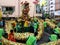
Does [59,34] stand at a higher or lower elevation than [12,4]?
lower

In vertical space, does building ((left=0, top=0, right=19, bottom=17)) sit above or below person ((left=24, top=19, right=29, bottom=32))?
above

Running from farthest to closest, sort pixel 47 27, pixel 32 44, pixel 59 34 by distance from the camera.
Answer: pixel 47 27
pixel 59 34
pixel 32 44

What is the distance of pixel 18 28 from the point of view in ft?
39.0

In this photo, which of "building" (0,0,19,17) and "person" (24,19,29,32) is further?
"building" (0,0,19,17)

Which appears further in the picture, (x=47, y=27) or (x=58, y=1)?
(x=58, y=1)

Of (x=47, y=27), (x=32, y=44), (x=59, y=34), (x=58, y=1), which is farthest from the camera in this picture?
(x=58, y=1)

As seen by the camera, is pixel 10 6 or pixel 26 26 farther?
pixel 10 6

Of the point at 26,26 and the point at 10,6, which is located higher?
the point at 10,6

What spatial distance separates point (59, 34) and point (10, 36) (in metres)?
3.59

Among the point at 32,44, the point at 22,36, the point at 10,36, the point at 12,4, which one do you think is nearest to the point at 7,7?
the point at 12,4

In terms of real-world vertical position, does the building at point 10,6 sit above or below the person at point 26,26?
above

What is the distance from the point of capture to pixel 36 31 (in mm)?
11719

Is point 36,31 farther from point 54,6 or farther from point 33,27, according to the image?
point 54,6

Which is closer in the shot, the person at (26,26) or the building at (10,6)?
the person at (26,26)
